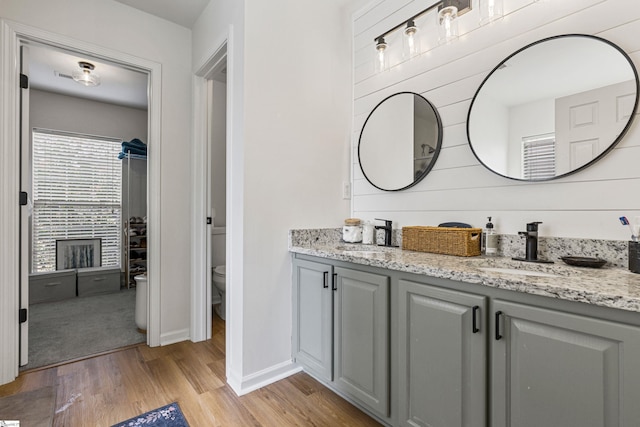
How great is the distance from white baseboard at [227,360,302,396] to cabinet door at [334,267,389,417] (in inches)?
17.0

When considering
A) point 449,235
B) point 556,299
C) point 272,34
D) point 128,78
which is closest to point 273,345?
point 449,235

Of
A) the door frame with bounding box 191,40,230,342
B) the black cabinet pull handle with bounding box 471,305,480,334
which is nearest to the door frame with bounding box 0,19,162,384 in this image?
the door frame with bounding box 191,40,230,342

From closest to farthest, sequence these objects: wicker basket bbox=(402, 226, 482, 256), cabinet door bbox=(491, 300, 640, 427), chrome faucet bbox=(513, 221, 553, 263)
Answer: cabinet door bbox=(491, 300, 640, 427)
chrome faucet bbox=(513, 221, 553, 263)
wicker basket bbox=(402, 226, 482, 256)

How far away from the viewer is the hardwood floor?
1.62 meters

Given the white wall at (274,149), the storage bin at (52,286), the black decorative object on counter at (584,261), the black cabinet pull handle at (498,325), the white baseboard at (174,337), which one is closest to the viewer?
the black cabinet pull handle at (498,325)

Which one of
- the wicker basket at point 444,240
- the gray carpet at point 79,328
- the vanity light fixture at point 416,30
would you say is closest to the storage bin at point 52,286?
the gray carpet at point 79,328

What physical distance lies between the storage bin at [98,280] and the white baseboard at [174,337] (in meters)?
2.17

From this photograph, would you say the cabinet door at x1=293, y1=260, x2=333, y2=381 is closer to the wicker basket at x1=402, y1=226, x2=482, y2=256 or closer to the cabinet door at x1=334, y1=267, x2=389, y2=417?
the cabinet door at x1=334, y1=267, x2=389, y2=417

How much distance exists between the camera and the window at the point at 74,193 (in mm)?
3906

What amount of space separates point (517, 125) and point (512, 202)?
385 mm

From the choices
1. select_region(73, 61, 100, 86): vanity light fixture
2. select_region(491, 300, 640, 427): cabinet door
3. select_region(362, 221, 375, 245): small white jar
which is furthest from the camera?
select_region(73, 61, 100, 86): vanity light fixture

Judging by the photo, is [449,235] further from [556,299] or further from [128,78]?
[128,78]

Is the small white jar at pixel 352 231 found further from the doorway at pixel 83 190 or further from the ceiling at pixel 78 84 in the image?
the ceiling at pixel 78 84

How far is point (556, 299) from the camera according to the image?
955 millimetres
